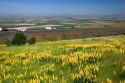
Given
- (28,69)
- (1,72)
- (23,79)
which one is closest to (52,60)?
(28,69)

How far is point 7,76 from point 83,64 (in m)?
3.09

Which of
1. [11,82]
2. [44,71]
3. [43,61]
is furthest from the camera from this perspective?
[43,61]

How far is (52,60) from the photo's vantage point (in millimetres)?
13484

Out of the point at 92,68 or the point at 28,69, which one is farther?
the point at 28,69

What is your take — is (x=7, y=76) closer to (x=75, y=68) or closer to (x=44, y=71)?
(x=44, y=71)

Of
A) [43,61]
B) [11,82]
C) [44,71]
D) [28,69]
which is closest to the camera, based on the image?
[11,82]

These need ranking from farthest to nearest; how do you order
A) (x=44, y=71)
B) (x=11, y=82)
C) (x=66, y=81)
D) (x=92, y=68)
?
(x=44, y=71) < (x=92, y=68) < (x=11, y=82) < (x=66, y=81)

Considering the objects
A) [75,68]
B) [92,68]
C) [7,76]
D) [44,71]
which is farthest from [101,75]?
[7,76]

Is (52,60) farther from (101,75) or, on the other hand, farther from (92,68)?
(101,75)

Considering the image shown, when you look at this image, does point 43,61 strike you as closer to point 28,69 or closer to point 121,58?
point 28,69

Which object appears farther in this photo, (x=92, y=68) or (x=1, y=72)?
(x=1, y=72)

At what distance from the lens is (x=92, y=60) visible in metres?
11.8

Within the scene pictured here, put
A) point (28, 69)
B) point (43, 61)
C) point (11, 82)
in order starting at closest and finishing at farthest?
1. point (11, 82)
2. point (28, 69)
3. point (43, 61)

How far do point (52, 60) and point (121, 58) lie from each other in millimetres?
3554
